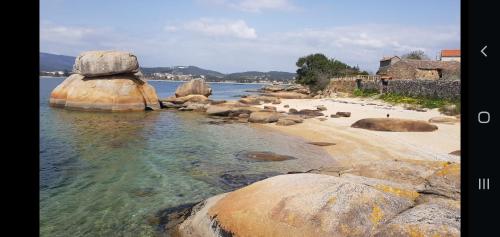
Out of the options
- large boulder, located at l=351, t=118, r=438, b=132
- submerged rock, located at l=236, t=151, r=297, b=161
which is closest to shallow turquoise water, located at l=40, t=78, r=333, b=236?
submerged rock, located at l=236, t=151, r=297, b=161

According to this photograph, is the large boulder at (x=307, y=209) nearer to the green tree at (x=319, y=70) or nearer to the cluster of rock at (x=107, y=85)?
the cluster of rock at (x=107, y=85)

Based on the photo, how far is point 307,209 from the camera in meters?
5.14

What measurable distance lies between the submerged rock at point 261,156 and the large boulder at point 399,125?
27.2ft

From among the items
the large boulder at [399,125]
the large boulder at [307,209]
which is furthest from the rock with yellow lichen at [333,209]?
the large boulder at [399,125]

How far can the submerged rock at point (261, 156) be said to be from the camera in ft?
48.9

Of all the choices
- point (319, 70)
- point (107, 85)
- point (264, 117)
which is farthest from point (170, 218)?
point (319, 70)

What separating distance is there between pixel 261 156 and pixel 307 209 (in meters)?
10.2

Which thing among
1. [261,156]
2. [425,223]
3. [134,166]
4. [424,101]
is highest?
[424,101]

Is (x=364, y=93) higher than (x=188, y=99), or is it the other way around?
(x=364, y=93)
